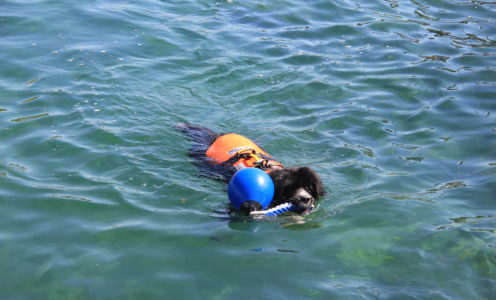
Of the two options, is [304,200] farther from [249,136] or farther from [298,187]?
[249,136]

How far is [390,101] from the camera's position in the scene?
29.3 ft

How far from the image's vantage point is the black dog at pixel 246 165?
609 cm

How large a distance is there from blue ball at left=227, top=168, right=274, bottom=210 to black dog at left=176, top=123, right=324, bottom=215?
0.21 feet

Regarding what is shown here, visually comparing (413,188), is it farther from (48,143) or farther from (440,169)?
(48,143)

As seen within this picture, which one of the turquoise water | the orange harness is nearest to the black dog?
the orange harness

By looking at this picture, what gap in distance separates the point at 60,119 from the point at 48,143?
0.64 meters

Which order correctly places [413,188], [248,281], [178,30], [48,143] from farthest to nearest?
[178,30], [48,143], [413,188], [248,281]

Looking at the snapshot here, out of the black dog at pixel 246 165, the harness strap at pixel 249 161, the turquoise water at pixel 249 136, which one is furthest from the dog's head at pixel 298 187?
the harness strap at pixel 249 161

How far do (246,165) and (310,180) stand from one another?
0.81 m

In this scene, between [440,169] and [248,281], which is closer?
[248,281]

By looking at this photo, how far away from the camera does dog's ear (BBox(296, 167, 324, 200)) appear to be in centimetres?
607

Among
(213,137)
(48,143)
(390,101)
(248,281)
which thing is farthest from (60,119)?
(390,101)

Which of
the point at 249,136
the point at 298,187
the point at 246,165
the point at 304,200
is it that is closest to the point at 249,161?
the point at 246,165

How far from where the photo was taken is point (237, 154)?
6.70m
